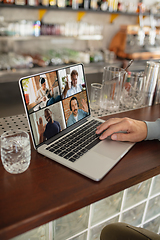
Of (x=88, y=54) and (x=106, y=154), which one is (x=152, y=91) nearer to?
(x=106, y=154)

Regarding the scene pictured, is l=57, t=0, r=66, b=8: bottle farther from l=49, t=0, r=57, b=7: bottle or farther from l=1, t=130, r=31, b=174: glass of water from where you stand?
l=1, t=130, r=31, b=174: glass of water

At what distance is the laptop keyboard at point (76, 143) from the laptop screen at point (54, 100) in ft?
0.15

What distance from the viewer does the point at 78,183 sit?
2.21 ft

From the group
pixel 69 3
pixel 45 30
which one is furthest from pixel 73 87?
pixel 69 3

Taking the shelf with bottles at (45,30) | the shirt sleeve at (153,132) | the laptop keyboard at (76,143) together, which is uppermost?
the shelf with bottles at (45,30)

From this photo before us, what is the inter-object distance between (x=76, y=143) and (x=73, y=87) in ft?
0.88

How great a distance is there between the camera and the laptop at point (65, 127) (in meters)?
0.75

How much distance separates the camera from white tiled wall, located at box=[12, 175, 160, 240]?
809 millimetres

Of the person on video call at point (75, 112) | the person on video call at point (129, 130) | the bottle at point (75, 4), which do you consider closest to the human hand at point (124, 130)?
the person on video call at point (129, 130)

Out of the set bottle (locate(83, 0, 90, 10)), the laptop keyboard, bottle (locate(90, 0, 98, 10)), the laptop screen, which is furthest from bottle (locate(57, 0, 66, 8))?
the laptop keyboard

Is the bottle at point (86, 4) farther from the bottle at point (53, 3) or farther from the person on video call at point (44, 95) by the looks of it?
the person on video call at point (44, 95)

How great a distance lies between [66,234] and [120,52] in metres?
3.70

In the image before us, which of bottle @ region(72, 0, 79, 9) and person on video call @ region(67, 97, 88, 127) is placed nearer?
person on video call @ region(67, 97, 88, 127)

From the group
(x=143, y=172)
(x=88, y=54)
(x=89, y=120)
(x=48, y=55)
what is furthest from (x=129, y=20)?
(x=143, y=172)
